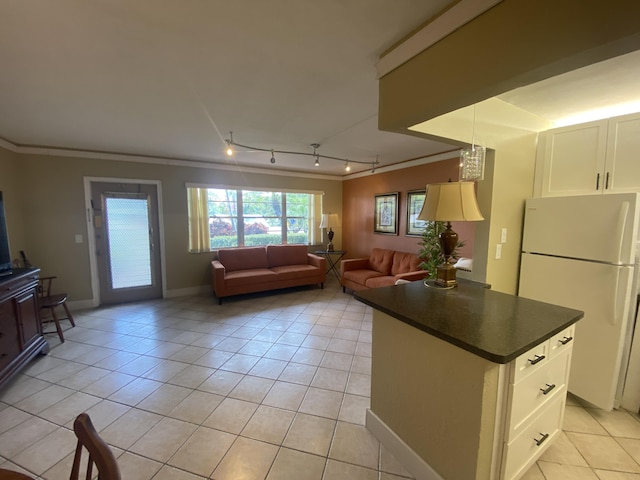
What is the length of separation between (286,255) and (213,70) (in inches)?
152

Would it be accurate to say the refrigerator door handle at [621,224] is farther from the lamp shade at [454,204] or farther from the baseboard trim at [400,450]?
the baseboard trim at [400,450]

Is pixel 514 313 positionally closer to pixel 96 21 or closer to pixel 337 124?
pixel 337 124

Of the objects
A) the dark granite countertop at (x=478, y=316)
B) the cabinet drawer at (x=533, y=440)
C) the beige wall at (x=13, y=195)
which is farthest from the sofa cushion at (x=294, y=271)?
the cabinet drawer at (x=533, y=440)

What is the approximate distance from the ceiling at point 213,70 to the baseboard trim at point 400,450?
92.2 inches

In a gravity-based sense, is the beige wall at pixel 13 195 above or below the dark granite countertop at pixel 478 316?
above

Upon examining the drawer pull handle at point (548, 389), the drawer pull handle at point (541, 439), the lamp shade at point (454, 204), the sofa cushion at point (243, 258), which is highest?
the lamp shade at point (454, 204)

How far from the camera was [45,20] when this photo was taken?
1367 millimetres

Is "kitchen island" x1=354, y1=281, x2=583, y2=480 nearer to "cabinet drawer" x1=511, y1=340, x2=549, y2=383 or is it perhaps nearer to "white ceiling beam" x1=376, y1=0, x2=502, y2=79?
"cabinet drawer" x1=511, y1=340, x2=549, y2=383

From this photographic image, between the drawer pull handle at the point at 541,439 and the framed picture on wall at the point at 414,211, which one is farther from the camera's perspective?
the framed picture on wall at the point at 414,211

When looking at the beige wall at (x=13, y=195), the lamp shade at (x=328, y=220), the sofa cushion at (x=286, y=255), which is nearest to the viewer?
the beige wall at (x=13, y=195)

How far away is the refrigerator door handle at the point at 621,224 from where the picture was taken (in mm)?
1773

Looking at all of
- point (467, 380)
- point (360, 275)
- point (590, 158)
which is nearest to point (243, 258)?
point (360, 275)

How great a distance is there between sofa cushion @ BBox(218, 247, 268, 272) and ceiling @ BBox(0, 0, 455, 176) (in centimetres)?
220

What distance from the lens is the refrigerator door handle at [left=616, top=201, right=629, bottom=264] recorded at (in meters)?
1.77
